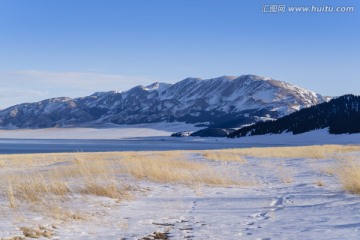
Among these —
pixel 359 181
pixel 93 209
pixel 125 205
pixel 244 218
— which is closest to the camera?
pixel 244 218

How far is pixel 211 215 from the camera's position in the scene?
983cm

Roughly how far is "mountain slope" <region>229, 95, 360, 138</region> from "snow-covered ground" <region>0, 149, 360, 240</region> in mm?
152641

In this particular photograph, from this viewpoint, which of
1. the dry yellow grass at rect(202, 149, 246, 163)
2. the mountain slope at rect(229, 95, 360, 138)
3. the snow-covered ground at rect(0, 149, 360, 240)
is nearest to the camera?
the snow-covered ground at rect(0, 149, 360, 240)

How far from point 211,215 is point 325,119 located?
17632cm

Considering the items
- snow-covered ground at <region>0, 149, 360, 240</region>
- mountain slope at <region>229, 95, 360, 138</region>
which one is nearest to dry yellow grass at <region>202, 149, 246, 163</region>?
snow-covered ground at <region>0, 149, 360, 240</region>

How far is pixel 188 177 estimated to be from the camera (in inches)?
640

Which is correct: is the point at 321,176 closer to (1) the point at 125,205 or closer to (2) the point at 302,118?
(1) the point at 125,205

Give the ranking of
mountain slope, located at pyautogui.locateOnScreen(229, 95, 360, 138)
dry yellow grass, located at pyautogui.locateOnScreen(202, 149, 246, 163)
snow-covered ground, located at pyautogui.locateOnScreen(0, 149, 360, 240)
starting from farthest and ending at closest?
mountain slope, located at pyautogui.locateOnScreen(229, 95, 360, 138), dry yellow grass, located at pyautogui.locateOnScreen(202, 149, 246, 163), snow-covered ground, located at pyautogui.locateOnScreen(0, 149, 360, 240)

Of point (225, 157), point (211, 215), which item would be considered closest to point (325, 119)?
point (225, 157)

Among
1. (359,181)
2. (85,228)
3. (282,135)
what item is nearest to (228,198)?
(359,181)

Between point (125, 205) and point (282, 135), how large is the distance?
175817mm

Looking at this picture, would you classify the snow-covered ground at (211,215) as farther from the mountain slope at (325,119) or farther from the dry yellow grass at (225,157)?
the mountain slope at (325,119)

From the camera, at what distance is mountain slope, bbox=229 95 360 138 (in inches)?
6329

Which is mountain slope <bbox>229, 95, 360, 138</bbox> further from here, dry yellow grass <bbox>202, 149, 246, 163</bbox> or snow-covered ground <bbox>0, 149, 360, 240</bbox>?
Result: snow-covered ground <bbox>0, 149, 360, 240</bbox>
